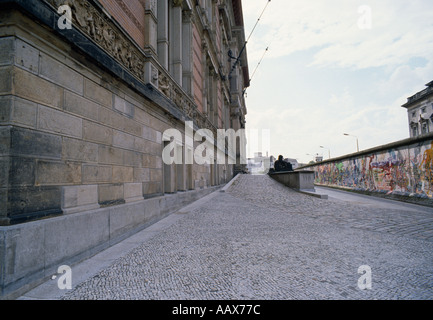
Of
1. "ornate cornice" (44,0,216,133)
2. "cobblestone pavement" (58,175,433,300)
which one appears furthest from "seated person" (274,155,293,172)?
"ornate cornice" (44,0,216,133)

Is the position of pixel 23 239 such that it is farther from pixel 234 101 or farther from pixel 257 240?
pixel 234 101

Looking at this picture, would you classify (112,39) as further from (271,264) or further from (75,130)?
(271,264)

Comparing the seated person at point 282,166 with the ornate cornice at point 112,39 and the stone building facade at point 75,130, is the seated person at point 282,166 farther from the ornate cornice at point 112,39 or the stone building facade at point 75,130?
the stone building facade at point 75,130

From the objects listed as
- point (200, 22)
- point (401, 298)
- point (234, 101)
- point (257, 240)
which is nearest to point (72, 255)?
point (257, 240)

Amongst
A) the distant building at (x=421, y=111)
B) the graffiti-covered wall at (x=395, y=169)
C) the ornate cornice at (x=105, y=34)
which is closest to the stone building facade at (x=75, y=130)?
the ornate cornice at (x=105, y=34)

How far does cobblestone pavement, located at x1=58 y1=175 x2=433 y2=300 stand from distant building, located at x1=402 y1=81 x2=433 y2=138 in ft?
146

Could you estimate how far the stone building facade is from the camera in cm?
265

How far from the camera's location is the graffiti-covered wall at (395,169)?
9.45 m

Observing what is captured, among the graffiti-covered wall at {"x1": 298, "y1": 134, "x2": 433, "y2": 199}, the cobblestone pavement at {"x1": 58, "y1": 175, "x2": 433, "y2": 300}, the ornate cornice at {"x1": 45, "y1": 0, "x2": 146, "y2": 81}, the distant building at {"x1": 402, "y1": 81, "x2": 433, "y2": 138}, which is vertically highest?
the distant building at {"x1": 402, "y1": 81, "x2": 433, "y2": 138}

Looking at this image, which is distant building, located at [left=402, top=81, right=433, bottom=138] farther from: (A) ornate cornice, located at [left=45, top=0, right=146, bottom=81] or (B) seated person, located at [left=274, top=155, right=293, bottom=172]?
(A) ornate cornice, located at [left=45, top=0, right=146, bottom=81]

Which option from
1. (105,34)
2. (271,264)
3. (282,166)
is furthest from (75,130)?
(282,166)

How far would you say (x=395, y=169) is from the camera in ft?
38.0

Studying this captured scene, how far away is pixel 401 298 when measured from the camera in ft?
7.53

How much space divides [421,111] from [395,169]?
3922 cm
